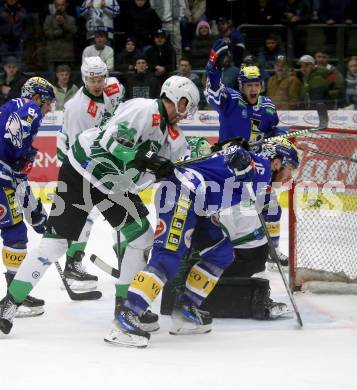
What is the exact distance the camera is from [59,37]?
997cm

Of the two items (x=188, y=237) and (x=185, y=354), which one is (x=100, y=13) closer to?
(x=188, y=237)

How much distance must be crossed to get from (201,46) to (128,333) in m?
6.09

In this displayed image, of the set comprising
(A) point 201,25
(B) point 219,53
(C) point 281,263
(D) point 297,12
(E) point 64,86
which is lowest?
(C) point 281,263

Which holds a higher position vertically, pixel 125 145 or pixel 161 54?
pixel 161 54

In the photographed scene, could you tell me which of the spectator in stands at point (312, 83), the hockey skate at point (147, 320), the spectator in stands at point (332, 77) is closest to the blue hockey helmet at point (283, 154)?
the hockey skate at point (147, 320)

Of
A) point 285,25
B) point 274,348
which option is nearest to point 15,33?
point 285,25

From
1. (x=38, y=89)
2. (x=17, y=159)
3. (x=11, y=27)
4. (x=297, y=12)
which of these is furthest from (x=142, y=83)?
(x=17, y=159)

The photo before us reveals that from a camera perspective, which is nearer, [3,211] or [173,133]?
[173,133]

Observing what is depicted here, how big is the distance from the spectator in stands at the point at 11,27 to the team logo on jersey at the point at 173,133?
5.98 meters

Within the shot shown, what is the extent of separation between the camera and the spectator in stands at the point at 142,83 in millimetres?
9125

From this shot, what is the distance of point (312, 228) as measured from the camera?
578 centimetres

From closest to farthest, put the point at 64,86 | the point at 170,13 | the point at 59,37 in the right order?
1. the point at 64,86
2. the point at 59,37
3. the point at 170,13

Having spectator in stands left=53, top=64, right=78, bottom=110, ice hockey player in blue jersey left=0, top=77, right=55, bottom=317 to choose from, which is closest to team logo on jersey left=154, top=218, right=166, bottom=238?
ice hockey player in blue jersey left=0, top=77, right=55, bottom=317

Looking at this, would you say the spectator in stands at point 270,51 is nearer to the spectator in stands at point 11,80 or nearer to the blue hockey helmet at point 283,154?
the spectator in stands at point 11,80
